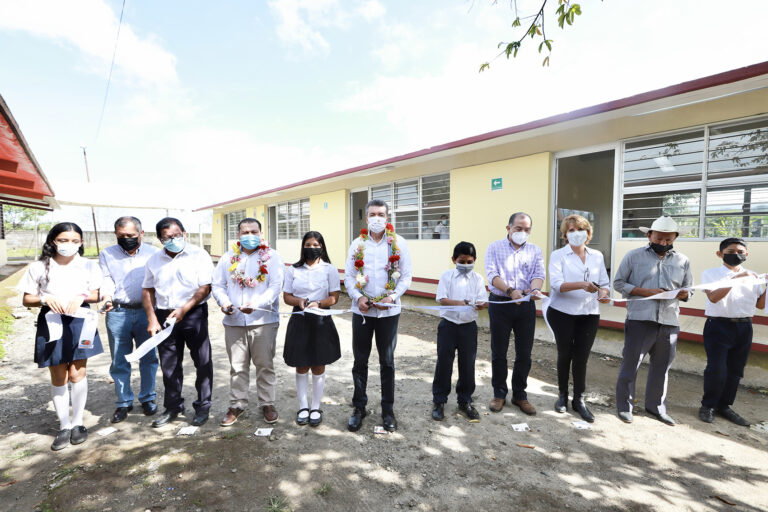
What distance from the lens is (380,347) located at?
10.7ft

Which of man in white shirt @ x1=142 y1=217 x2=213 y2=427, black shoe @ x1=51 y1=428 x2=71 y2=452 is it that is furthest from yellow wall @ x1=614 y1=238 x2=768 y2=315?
black shoe @ x1=51 y1=428 x2=71 y2=452

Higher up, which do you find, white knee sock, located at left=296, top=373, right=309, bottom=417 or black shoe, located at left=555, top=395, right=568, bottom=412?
white knee sock, located at left=296, top=373, right=309, bottom=417

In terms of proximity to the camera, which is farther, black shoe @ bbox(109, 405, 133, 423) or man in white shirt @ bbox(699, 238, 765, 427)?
man in white shirt @ bbox(699, 238, 765, 427)

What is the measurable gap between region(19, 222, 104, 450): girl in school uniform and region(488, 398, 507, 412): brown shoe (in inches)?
143

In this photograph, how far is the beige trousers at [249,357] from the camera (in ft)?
10.8

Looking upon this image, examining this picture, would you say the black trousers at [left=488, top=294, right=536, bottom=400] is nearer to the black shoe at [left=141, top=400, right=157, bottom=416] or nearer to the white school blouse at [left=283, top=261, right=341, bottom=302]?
the white school blouse at [left=283, top=261, right=341, bottom=302]

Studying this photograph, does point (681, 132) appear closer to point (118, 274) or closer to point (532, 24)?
point (532, 24)

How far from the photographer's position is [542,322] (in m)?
6.29

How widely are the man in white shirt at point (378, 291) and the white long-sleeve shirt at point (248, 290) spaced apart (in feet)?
2.26

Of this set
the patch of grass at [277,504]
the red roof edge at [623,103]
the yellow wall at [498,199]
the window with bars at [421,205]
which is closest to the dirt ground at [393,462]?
the patch of grass at [277,504]

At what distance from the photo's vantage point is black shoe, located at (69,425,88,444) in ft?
9.84

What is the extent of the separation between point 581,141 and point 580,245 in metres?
2.88

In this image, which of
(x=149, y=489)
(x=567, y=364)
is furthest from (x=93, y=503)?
(x=567, y=364)

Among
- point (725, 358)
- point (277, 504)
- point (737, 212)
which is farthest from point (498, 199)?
point (277, 504)
